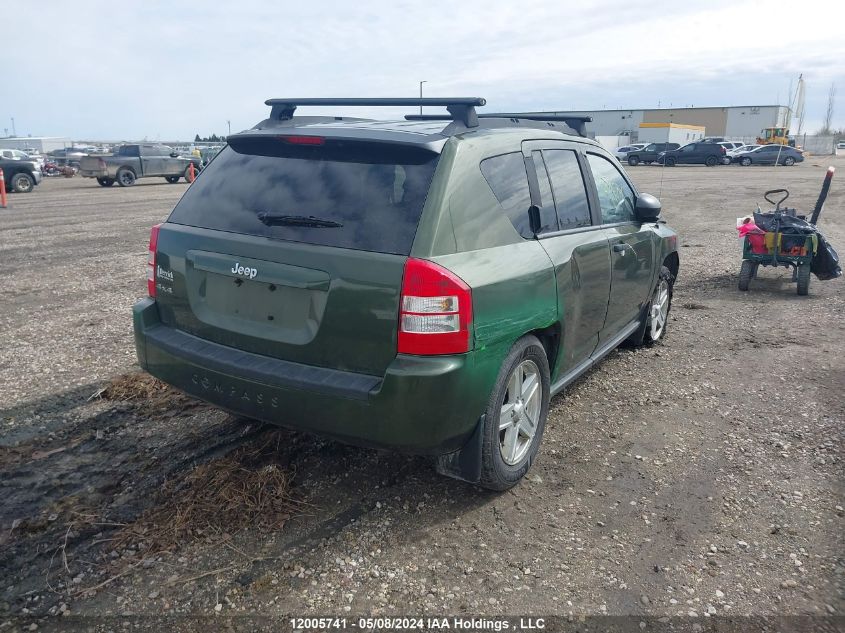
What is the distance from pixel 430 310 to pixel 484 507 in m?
1.19

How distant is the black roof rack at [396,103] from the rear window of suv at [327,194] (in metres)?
0.49

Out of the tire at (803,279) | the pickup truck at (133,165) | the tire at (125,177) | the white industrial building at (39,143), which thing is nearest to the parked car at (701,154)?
the pickup truck at (133,165)

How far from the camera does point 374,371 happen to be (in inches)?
115

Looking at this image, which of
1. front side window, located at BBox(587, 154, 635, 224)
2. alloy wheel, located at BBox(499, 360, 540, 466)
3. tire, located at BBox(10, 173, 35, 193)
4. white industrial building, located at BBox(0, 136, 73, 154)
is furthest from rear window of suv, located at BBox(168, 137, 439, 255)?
white industrial building, located at BBox(0, 136, 73, 154)

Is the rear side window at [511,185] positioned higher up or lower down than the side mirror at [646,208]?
higher up

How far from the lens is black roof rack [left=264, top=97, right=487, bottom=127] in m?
3.45

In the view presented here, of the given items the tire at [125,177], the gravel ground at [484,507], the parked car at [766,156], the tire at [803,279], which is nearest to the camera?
the gravel ground at [484,507]

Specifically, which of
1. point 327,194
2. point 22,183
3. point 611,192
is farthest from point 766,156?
point 327,194

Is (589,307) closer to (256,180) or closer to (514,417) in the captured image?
(514,417)

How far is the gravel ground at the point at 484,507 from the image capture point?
9.11 feet

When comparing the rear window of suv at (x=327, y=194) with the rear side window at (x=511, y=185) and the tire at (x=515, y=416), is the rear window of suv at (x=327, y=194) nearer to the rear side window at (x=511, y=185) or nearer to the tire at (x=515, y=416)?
the rear side window at (x=511, y=185)

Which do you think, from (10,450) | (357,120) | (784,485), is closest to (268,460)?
(10,450)

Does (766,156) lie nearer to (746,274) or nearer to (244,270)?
(746,274)

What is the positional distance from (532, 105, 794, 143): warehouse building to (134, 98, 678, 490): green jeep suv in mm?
83046
